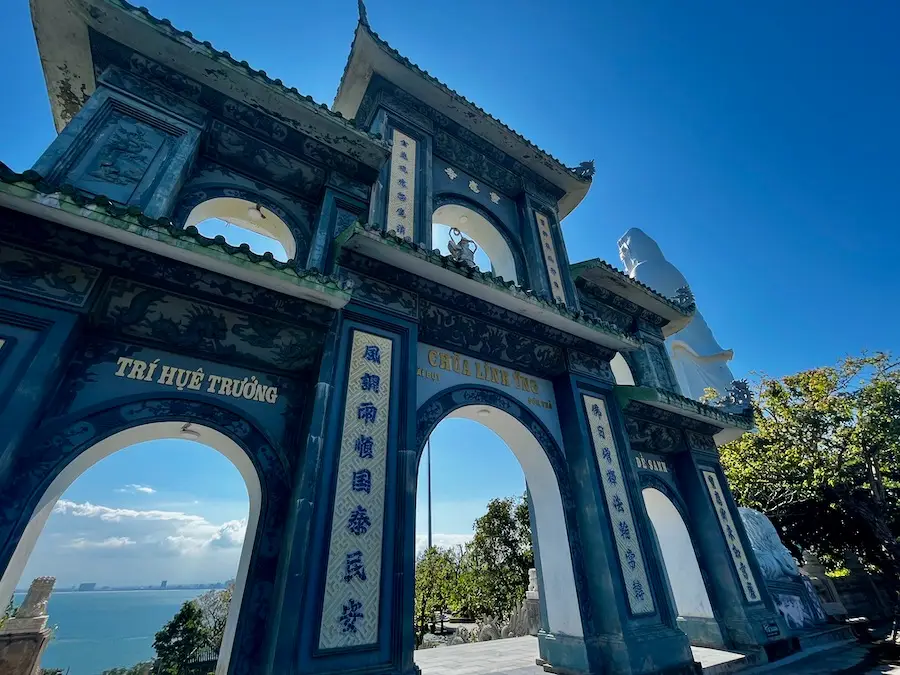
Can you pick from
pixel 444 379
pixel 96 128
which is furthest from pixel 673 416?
pixel 96 128

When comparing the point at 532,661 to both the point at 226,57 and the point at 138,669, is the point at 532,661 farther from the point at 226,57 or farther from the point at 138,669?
the point at 226,57

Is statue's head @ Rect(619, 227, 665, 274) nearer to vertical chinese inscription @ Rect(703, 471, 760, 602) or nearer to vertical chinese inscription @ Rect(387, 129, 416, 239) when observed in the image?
vertical chinese inscription @ Rect(703, 471, 760, 602)

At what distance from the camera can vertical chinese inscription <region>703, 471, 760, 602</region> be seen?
336 inches

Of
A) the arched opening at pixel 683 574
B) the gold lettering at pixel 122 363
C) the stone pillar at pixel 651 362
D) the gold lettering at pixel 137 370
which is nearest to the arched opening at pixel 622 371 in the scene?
the stone pillar at pixel 651 362

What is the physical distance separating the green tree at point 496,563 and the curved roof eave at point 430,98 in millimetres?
14242

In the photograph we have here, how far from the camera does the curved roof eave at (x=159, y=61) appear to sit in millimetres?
5285

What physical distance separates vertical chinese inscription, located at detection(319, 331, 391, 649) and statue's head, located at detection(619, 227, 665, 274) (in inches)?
2525

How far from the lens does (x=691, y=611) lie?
8.46 m

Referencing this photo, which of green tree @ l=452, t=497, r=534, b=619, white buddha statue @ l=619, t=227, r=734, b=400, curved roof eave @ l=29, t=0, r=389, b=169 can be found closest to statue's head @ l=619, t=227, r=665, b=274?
white buddha statue @ l=619, t=227, r=734, b=400

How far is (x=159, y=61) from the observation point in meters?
5.77

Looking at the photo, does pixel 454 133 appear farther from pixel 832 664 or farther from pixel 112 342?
pixel 832 664

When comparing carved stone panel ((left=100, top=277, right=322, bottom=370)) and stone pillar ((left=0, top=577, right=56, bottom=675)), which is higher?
carved stone panel ((left=100, top=277, right=322, bottom=370))

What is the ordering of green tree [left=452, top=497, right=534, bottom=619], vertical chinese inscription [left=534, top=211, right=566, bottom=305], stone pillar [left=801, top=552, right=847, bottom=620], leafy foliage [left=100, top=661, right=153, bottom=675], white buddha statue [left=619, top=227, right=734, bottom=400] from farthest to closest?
white buddha statue [left=619, top=227, right=734, bottom=400] → green tree [left=452, top=497, right=534, bottom=619] → stone pillar [left=801, top=552, right=847, bottom=620] → vertical chinese inscription [left=534, top=211, right=566, bottom=305] → leafy foliage [left=100, top=661, right=153, bottom=675]

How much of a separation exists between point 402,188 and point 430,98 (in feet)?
9.31
